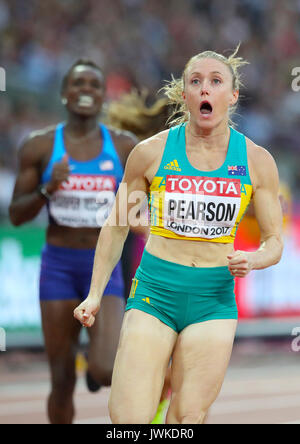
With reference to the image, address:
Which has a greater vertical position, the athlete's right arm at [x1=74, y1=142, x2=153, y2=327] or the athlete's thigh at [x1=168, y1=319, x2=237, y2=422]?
the athlete's right arm at [x1=74, y1=142, x2=153, y2=327]

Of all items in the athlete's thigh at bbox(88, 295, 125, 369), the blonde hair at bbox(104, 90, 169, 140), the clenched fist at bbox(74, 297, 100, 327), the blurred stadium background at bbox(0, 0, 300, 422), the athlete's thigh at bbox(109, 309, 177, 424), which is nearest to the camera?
the athlete's thigh at bbox(109, 309, 177, 424)

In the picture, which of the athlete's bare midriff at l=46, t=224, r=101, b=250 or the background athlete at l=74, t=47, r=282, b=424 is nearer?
the background athlete at l=74, t=47, r=282, b=424

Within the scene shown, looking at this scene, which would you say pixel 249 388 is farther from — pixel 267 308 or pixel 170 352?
pixel 170 352

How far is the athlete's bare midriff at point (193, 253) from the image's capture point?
3961 mm

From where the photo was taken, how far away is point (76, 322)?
5.57 meters

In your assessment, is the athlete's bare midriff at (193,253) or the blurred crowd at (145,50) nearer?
the athlete's bare midriff at (193,253)

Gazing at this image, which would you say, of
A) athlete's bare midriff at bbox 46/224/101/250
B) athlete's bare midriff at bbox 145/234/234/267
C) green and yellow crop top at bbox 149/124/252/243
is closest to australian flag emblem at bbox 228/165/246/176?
green and yellow crop top at bbox 149/124/252/243

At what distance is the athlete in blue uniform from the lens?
555 cm

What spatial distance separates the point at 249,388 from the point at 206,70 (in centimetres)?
528

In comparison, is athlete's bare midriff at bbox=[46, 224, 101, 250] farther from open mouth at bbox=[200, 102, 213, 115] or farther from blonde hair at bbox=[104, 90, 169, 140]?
open mouth at bbox=[200, 102, 213, 115]

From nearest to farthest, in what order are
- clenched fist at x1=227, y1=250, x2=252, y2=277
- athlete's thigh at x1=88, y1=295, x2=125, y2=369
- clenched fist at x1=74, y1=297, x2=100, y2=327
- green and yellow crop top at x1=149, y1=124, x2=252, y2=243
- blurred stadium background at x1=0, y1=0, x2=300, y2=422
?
1. clenched fist at x1=227, y1=250, x2=252, y2=277
2. clenched fist at x1=74, y1=297, x2=100, y2=327
3. green and yellow crop top at x1=149, y1=124, x2=252, y2=243
4. athlete's thigh at x1=88, y1=295, x2=125, y2=369
5. blurred stadium background at x1=0, y1=0, x2=300, y2=422

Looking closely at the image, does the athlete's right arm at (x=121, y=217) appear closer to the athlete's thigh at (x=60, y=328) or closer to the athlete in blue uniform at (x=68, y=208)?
the athlete in blue uniform at (x=68, y=208)

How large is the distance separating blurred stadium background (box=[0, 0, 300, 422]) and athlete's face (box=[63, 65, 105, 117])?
3.48 meters

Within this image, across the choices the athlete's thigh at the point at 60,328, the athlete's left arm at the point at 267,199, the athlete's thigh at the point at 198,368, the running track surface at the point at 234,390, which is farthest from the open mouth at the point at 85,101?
the running track surface at the point at 234,390
